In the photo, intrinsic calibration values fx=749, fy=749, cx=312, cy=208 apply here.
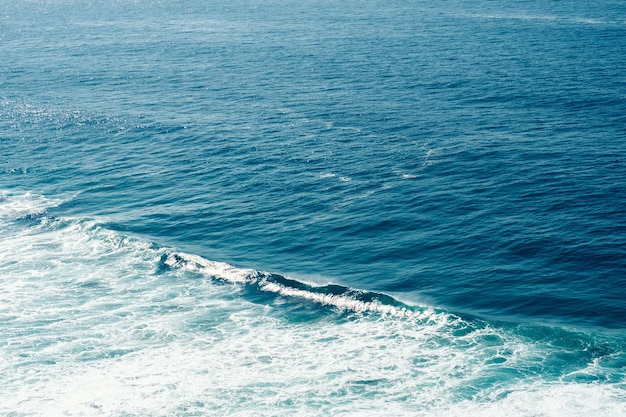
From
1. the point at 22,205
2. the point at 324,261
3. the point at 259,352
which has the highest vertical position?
the point at 324,261

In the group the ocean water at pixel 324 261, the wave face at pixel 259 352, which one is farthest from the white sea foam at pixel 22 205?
the wave face at pixel 259 352

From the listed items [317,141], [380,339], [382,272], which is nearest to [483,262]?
[382,272]

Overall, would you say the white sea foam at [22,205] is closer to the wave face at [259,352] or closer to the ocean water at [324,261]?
the ocean water at [324,261]

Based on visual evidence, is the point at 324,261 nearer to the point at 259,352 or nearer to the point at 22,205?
the point at 259,352

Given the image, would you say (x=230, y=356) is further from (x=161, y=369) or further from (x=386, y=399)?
(x=386, y=399)

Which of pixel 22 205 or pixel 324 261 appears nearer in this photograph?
pixel 324 261

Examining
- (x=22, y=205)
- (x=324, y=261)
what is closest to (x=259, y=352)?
(x=324, y=261)

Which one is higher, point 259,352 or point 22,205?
point 22,205

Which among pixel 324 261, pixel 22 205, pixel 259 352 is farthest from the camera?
pixel 22 205
